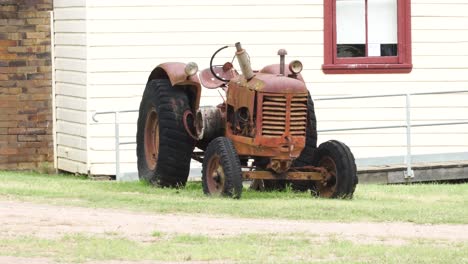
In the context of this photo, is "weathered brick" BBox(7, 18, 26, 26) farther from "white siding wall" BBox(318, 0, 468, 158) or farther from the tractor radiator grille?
the tractor radiator grille

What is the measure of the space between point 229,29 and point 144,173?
399 centimetres

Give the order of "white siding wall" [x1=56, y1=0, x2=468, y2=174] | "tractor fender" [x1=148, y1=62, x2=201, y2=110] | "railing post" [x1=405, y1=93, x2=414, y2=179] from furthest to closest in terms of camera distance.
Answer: "white siding wall" [x1=56, y1=0, x2=468, y2=174] → "railing post" [x1=405, y1=93, x2=414, y2=179] → "tractor fender" [x1=148, y1=62, x2=201, y2=110]

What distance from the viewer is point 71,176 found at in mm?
20609

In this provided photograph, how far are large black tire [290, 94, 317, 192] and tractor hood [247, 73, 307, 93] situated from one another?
0.85 m

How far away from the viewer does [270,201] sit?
1500cm

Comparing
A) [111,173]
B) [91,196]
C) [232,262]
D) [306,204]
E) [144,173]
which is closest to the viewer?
[232,262]

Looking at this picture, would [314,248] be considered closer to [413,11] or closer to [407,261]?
[407,261]

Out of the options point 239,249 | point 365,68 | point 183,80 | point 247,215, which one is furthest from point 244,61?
point 365,68

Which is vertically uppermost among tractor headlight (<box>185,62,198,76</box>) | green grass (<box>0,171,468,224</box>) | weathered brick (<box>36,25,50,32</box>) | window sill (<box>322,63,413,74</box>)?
weathered brick (<box>36,25,50,32</box>)

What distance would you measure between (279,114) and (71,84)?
599 cm

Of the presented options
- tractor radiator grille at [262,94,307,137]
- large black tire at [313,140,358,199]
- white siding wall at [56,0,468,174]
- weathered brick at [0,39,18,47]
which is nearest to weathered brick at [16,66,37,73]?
weathered brick at [0,39,18,47]

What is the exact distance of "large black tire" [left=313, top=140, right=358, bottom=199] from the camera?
606 inches

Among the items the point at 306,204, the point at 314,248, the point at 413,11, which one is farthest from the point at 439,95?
the point at 314,248

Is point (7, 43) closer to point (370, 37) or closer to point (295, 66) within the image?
point (370, 37)
